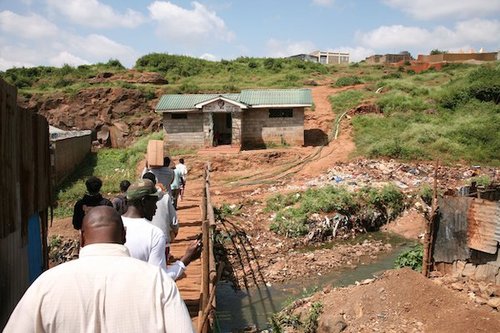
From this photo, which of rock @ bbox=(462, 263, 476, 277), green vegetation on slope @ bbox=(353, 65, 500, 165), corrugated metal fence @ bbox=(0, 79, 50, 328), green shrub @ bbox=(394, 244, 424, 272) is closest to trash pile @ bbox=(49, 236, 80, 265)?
corrugated metal fence @ bbox=(0, 79, 50, 328)

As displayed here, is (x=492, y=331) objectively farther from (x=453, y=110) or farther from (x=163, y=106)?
(x=453, y=110)

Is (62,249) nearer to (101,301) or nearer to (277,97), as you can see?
(101,301)

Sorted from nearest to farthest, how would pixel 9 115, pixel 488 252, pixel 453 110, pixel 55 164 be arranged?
pixel 9 115
pixel 488 252
pixel 55 164
pixel 453 110

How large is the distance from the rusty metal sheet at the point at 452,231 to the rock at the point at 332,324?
2.06m

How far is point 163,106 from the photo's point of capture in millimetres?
22062

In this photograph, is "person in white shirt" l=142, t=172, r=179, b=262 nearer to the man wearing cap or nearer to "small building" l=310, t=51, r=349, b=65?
the man wearing cap

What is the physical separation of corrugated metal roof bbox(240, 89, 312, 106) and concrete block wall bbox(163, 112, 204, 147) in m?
2.59

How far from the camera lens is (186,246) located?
755cm

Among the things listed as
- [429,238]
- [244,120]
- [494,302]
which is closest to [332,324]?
[429,238]

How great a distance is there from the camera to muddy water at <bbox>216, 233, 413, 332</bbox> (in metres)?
8.57

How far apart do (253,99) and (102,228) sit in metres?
20.7

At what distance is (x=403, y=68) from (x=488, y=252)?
35.1m

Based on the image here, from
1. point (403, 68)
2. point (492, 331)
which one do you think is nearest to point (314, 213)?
point (492, 331)

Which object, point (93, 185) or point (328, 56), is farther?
point (328, 56)
